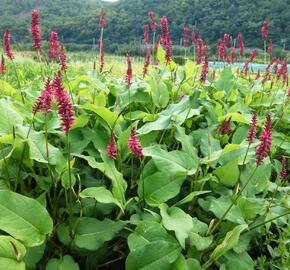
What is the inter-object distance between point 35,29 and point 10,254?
130cm

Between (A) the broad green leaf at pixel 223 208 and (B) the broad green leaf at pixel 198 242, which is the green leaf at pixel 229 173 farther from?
(B) the broad green leaf at pixel 198 242

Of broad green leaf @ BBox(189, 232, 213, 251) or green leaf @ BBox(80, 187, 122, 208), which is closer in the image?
green leaf @ BBox(80, 187, 122, 208)

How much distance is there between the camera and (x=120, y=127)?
2139 mm

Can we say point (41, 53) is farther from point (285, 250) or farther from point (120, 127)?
point (285, 250)

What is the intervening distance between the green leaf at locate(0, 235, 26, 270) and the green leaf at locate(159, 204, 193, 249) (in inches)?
21.1

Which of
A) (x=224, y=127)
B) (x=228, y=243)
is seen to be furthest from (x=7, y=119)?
(x=224, y=127)

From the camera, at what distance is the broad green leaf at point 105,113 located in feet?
6.05

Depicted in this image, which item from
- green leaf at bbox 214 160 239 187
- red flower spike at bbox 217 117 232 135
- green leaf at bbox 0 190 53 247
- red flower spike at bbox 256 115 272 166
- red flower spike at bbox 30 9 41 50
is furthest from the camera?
red flower spike at bbox 217 117 232 135

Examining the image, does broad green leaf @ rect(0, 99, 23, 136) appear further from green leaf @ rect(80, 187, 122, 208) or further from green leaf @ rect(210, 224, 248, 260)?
green leaf @ rect(210, 224, 248, 260)

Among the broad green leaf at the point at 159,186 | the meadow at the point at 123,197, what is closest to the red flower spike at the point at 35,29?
the meadow at the point at 123,197

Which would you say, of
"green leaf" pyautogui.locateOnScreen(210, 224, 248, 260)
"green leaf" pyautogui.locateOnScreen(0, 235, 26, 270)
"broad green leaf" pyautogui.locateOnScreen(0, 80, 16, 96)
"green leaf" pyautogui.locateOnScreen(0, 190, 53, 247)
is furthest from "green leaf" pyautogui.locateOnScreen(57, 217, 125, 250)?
"broad green leaf" pyautogui.locateOnScreen(0, 80, 16, 96)

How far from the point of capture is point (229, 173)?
6.26ft

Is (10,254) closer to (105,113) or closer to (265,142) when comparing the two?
(105,113)

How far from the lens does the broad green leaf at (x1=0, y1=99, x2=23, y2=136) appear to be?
1.77m
